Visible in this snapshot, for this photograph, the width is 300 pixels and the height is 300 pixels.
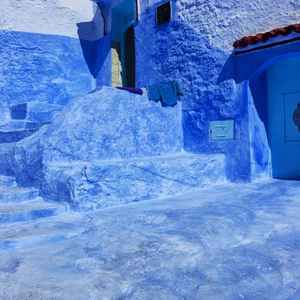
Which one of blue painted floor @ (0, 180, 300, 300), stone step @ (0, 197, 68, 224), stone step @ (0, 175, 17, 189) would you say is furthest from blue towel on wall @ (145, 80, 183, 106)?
stone step @ (0, 197, 68, 224)

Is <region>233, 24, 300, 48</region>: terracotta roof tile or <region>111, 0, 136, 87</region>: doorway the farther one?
<region>111, 0, 136, 87</region>: doorway

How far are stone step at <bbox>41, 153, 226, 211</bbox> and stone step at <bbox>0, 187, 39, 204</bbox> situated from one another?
0.17m

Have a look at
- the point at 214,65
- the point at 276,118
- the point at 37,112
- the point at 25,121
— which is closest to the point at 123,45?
the point at 37,112

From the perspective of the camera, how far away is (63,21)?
32.4ft

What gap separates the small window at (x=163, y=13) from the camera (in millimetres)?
7726

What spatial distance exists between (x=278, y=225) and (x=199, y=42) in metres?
4.83

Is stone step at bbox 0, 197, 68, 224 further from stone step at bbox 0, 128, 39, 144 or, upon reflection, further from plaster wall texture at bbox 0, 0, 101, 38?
plaster wall texture at bbox 0, 0, 101, 38

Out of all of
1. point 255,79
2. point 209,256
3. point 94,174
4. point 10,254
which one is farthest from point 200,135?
point 10,254

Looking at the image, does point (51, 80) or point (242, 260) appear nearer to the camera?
point (242, 260)

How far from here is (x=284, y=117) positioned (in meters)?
6.85

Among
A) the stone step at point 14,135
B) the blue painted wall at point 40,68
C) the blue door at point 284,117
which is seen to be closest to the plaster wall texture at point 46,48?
the blue painted wall at point 40,68

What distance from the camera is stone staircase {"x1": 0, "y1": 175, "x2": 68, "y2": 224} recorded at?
13.0ft

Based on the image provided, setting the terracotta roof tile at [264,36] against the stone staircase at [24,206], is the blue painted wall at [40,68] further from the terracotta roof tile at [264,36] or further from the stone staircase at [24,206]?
the terracotta roof tile at [264,36]

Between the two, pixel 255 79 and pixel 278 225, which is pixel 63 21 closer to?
pixel 255 79
